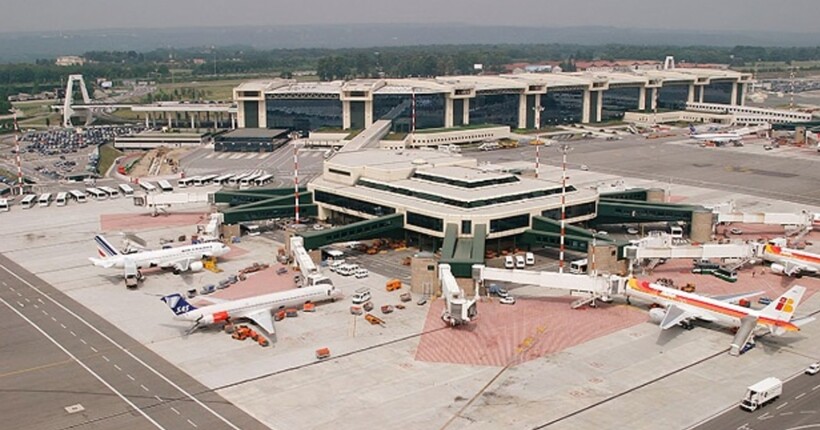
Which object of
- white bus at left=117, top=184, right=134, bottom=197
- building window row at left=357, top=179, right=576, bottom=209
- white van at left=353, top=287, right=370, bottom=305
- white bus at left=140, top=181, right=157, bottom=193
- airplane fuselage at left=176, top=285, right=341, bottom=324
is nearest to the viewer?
airplane fuselage at left=176, top=285, right=341, bottom=324

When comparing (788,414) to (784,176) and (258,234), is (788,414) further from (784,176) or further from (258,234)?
(784,176)

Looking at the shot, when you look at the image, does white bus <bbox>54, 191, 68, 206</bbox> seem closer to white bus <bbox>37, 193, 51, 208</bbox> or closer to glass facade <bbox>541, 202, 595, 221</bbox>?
white bus <bbox>37, 193, 51, 208</bbox>

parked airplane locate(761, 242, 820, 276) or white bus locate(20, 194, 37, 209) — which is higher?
parked airplane locate(761, 242, 820, 276)

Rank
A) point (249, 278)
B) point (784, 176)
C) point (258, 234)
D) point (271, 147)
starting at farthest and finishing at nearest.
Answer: point (271, 147), point (784, 176), point (258, 234), point (249, 278)

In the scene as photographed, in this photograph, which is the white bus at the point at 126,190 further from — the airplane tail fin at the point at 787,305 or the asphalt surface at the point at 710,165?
the airplane tail fin at the point at 787,305

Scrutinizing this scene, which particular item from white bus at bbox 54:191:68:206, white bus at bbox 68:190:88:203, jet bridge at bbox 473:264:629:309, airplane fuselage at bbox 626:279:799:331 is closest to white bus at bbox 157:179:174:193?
white bus at bbox 68:190:88:203

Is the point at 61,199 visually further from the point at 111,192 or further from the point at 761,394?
the point at 761,394

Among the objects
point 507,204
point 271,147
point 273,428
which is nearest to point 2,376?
point 273,428
